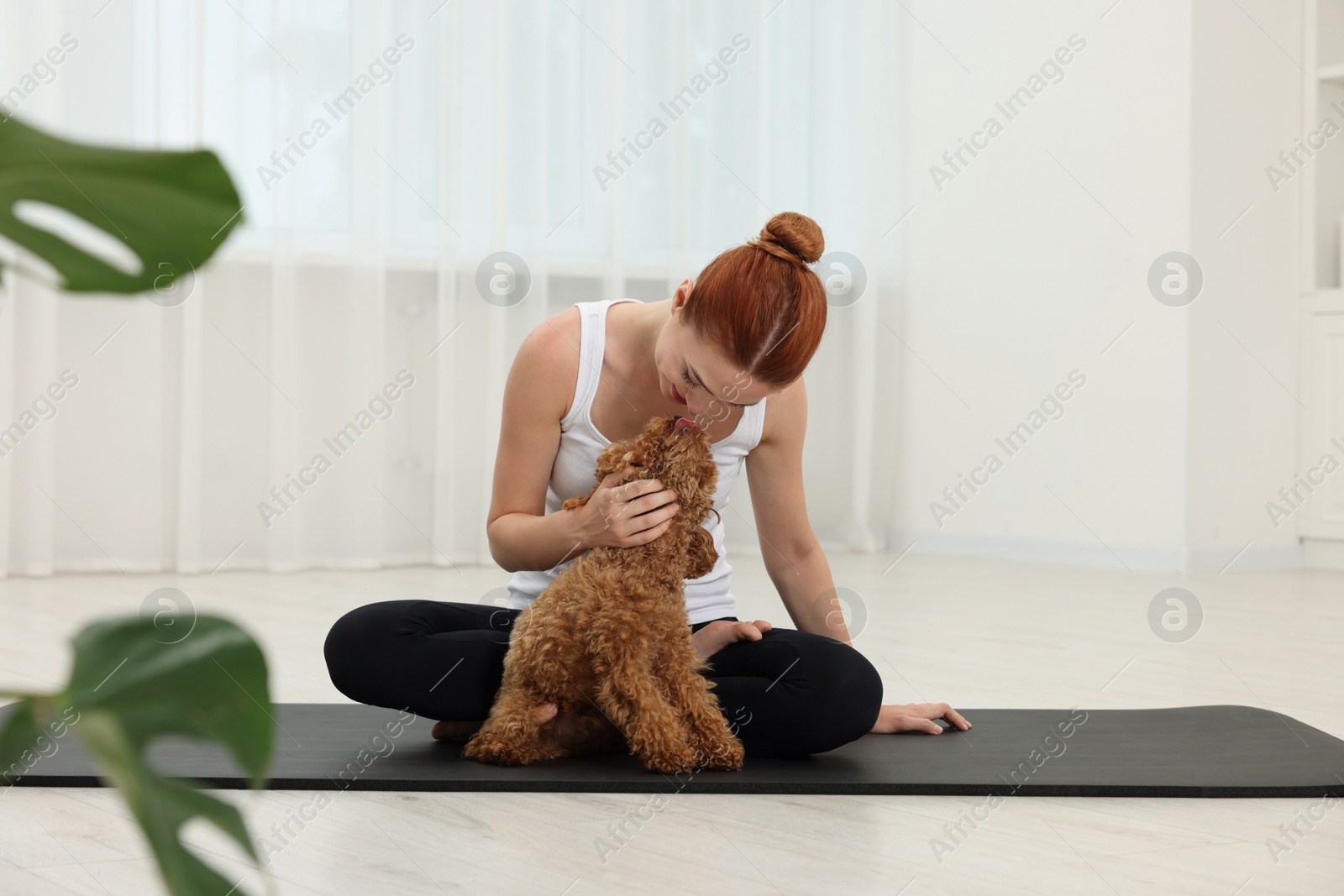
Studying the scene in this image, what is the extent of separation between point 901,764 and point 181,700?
4.52 ft

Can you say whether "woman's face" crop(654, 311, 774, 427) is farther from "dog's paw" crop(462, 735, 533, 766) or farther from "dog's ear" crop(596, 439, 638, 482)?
"dog's paw" crop(462, 735, 533, 766)

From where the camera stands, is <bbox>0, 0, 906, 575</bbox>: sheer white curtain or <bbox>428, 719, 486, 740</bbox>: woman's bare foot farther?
<bbox>0, 0, 906, 575</bbox>: sheer white curtain

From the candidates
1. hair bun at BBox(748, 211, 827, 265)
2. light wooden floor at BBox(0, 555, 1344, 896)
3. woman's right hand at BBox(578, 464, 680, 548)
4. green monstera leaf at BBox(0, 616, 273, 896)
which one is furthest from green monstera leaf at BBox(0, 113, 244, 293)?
hair bun at BBox(748, 211, 827, 265)

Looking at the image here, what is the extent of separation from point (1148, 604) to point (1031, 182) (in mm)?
1757

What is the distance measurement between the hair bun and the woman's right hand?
31cm

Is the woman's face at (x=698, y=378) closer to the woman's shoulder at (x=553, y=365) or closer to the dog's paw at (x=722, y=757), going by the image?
the woman's shoulder at (x=553, y=365)

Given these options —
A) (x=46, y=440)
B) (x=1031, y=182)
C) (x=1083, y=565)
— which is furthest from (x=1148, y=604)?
(x=46, y=440)

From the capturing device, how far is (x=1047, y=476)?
4.34 metres

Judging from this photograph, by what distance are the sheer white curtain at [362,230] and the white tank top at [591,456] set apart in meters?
2.19

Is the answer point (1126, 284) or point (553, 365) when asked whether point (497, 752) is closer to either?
point (553, 365)

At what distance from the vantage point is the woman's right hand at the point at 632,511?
4.57 feet

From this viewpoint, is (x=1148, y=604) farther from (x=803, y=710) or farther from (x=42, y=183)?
(x=42, y=183)

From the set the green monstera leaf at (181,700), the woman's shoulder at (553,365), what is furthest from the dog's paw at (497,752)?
the green monstera leaf at (181,700)

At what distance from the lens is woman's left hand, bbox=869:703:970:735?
1757 millimetres
